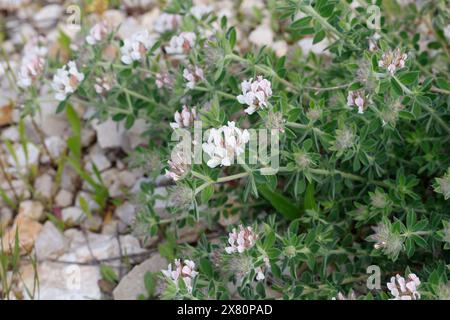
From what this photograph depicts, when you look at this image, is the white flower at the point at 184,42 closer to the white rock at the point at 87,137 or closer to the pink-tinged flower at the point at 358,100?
the pink-tinged flower at the point at 358,100

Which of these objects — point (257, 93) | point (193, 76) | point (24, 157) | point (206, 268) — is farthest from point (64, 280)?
point (257, 93)

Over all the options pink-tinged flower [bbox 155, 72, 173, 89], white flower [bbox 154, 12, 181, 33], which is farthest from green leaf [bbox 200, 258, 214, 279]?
white flower [bbox 154, 12, 181, 33]

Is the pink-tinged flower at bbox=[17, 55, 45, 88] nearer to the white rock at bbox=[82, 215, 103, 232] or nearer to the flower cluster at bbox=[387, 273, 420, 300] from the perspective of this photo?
the white rock at bbox=[82, 215, 103, 232]

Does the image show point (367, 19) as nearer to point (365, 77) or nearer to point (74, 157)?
point (365, 77)

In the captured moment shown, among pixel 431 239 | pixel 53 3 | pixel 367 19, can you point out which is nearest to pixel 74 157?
pixel 53 3

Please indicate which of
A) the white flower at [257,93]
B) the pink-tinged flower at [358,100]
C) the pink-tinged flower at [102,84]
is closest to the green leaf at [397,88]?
the pink-tinged flower at [358,100]
